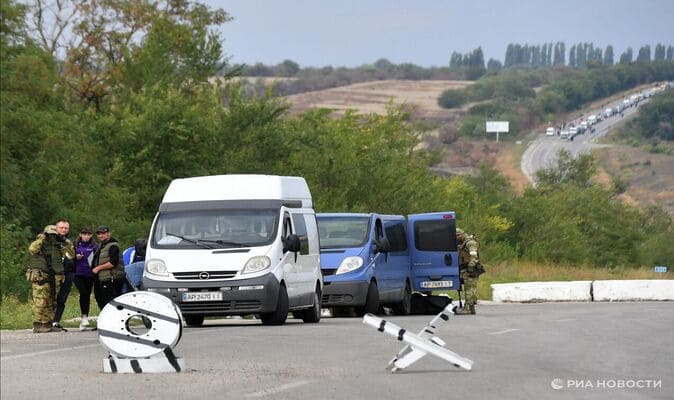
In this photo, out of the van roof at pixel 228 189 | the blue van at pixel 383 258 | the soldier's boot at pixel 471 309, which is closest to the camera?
the van roof at pixel 228 189

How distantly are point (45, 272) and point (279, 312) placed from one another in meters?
3.57

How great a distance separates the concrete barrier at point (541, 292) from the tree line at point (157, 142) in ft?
41.1

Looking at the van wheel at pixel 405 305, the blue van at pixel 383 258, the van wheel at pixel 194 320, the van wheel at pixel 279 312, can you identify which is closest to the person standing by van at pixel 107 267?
the van wheel at pixel 194 320

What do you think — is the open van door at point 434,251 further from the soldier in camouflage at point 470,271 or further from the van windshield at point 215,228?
the van windshield at point 215,228

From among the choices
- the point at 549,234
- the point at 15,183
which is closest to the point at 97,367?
the point at 15,183

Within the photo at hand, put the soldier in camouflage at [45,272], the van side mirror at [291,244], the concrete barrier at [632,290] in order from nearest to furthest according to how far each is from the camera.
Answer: the soldier in camouflage at [45,272] < the van side mirror at [291,244] < the concrete barrier at [632,290]

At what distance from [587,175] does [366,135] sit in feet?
274

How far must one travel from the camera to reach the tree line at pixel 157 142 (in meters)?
47.4

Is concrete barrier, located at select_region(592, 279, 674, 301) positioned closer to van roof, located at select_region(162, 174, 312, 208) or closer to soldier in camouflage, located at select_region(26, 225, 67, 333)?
van roof, located at select_region(162, 174, 312, 208)

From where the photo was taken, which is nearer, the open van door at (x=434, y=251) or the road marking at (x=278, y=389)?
the road marking at (x=278, y=389)

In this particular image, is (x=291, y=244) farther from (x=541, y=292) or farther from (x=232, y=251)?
(x=541, y=292)

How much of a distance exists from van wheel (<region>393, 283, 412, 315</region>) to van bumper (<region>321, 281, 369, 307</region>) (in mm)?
3137

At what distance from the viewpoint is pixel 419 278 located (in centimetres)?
3112

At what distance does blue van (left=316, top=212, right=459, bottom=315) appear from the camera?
27.5 m
